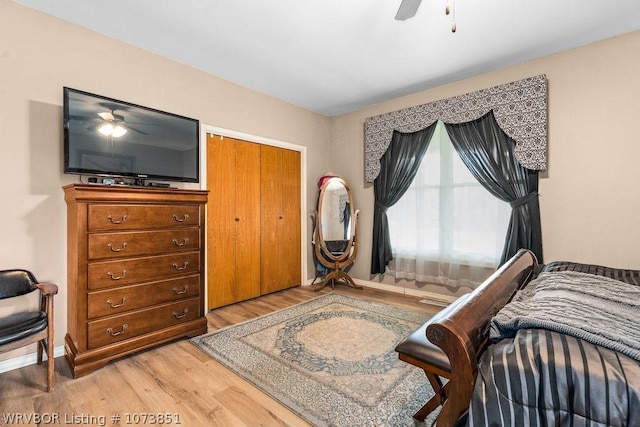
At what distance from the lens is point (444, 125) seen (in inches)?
130

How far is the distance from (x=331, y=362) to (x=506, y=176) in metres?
2.43

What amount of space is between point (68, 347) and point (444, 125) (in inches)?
157

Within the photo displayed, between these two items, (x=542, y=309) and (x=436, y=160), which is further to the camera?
(x=436, y=160)

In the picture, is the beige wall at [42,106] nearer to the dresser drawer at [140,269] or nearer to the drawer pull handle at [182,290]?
the dresser drawer at [140,269]

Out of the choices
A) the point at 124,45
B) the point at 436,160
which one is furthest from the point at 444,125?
the point at 124,45

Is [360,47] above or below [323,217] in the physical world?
above

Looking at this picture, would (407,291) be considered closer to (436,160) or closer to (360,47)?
(436,160)

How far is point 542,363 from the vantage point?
2.71ft

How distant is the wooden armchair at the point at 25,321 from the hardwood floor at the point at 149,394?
16 cm

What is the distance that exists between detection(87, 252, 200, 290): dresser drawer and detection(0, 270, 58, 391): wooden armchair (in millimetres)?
226

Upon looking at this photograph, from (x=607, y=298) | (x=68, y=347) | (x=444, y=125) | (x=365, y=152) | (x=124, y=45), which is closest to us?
(x=607, y=298)

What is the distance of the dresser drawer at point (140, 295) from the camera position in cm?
196

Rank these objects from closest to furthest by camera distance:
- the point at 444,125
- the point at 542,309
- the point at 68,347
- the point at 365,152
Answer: the point at 542,309
the point at 68,347
the point at 444,125
the point at 365,152

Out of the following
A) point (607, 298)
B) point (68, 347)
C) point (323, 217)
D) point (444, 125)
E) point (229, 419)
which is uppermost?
point (444, 125)
